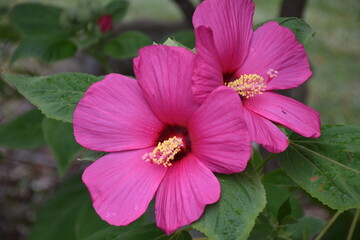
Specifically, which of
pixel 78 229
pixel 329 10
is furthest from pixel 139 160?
pixel 329 10

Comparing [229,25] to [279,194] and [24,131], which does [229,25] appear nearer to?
[279,194]

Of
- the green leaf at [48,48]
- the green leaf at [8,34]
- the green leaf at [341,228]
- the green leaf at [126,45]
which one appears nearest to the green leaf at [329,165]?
the green leaf at [341,228]

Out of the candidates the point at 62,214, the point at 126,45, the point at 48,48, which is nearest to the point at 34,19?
the point at 48,48

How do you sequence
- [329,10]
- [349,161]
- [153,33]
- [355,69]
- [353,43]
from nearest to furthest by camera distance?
[349,161]
[153,33]
[355,69]
[353,43]
[329,10]

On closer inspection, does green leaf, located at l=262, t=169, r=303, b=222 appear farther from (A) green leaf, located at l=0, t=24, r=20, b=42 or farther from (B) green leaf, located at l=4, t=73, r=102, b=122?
(A) green leaf, located at l=0, t=24, r=20, b=42

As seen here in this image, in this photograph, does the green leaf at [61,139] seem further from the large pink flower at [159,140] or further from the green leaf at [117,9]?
the large pink flower at [159,140]

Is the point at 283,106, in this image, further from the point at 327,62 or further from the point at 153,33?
the point at 327,62
